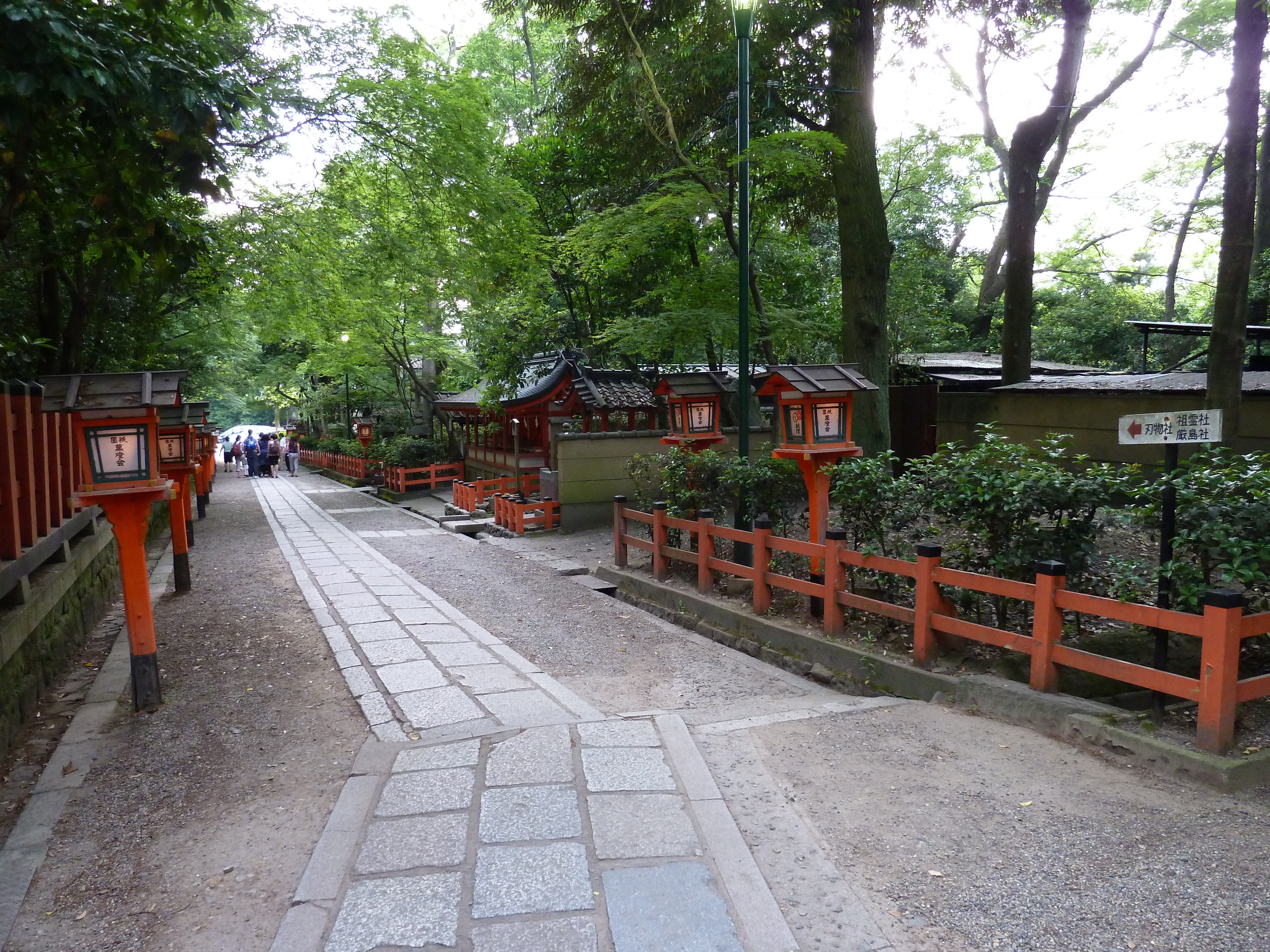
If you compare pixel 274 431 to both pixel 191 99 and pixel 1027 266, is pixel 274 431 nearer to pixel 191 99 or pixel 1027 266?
pixel 1027 266

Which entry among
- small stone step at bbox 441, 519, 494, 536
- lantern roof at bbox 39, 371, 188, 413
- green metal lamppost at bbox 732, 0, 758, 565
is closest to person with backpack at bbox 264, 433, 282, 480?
small stone step at bbox 441, 519, 494, 536

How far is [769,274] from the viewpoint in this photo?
1455 centimetres

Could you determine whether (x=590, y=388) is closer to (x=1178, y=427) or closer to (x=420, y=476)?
(x=420, y=476)

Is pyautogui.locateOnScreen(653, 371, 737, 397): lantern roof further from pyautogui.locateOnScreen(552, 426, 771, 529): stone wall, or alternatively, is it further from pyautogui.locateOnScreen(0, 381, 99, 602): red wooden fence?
pyautogui.locateOnScreen(0, 381, 99, 602): red wooden fence

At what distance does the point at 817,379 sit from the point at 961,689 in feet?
10.1

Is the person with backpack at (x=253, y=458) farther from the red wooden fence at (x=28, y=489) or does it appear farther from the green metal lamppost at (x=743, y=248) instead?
the green metal lamppost at (x=743, y=248)

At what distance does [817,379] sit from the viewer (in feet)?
23.7

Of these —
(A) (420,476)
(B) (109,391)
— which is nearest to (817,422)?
(B) (109,391)

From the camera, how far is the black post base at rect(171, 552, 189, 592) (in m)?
9.46

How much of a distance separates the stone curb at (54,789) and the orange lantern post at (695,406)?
6088mm

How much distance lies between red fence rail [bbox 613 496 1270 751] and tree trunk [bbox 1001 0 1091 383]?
27.4 feet

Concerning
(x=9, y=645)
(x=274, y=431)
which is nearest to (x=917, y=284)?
(x=9, y=645)

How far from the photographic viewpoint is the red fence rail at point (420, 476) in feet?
75.3

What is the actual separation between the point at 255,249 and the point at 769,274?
9.06 metres
